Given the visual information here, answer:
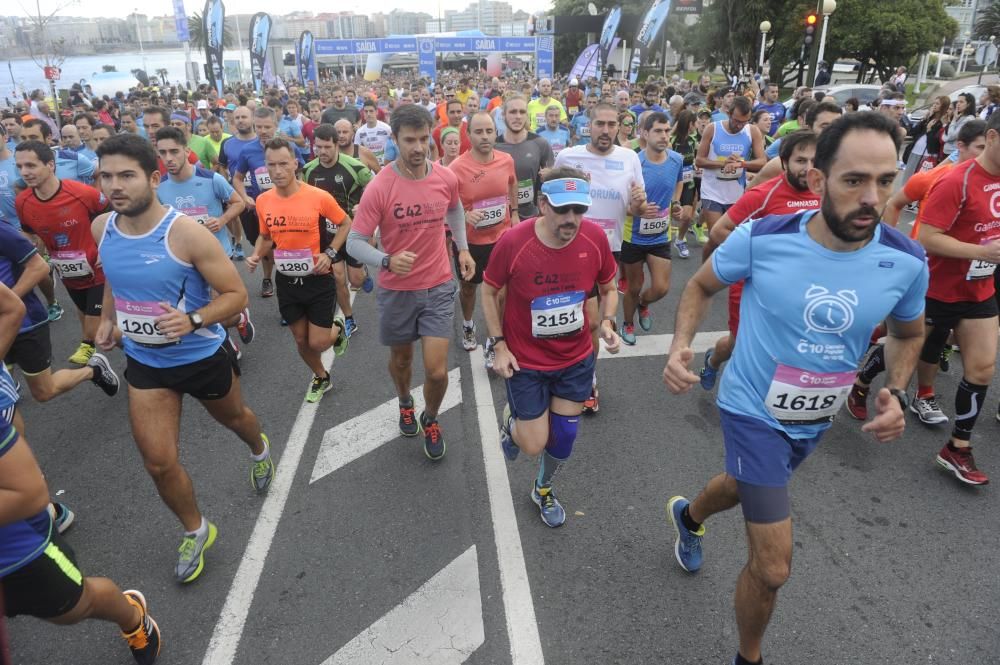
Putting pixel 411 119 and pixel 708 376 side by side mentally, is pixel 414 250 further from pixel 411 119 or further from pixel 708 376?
pixel 708 376

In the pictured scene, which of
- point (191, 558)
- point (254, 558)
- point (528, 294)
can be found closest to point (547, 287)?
point (528, 294)

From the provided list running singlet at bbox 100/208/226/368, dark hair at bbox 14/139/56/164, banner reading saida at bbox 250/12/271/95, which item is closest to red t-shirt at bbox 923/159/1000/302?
running singlet at bbox 100/208/226/368

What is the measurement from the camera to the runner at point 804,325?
2.32 m

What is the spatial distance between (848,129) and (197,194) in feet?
18.6

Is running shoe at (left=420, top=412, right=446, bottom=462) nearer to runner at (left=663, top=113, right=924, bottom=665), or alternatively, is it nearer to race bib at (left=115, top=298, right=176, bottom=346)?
race bib at (left=115, top=298, right=176, bottom=346)

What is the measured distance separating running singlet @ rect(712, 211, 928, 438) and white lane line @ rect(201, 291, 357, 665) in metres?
2.50

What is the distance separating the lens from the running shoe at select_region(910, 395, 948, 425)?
15.4ft

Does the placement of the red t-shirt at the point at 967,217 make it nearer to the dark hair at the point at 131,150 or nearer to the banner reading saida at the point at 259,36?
the dark hair at the point at 131,150

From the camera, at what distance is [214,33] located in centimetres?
2748

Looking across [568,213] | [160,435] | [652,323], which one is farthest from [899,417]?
[652,323]

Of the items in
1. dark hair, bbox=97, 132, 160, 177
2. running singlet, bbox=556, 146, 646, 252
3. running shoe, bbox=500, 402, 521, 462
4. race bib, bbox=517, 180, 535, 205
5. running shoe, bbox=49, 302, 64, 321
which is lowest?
running shoe, bbox=49, 302, 64, 321

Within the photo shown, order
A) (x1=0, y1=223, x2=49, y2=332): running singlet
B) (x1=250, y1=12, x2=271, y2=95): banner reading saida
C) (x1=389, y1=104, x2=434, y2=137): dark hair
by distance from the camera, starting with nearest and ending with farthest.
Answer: (x1=0, y1=223, x2=49, y2=332): running singlet → (x1=389, y1=104, x2=434, y2=137): dark hair → (x1=250, y1=12, x2=271, y2=95): banner reading saida

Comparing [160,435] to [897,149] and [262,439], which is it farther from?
[897,149]

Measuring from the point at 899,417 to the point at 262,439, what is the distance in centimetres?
345
